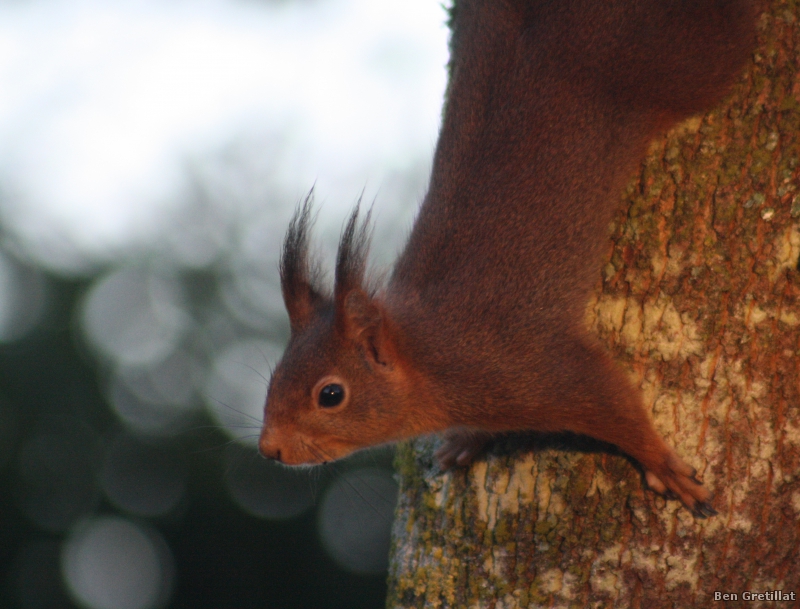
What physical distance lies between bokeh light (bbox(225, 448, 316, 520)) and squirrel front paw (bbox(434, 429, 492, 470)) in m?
4.50

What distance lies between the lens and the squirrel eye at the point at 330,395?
2.62m

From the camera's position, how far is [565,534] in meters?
2.19

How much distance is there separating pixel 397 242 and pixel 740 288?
141cm

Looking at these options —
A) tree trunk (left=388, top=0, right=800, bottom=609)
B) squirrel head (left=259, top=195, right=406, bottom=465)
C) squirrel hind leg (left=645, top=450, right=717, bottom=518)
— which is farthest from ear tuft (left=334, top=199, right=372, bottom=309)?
squirrel hind leg (left=645, top=450, right=717, bottom=518)

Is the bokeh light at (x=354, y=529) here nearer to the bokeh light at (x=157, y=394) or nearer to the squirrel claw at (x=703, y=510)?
the bokeh light at (x=157, y=394)

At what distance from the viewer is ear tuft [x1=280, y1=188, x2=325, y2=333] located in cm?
273

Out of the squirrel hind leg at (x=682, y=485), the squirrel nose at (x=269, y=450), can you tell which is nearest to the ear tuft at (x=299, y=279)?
the squirrel nose at (x=269, y=450)

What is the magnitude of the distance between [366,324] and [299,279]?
0.40 meters

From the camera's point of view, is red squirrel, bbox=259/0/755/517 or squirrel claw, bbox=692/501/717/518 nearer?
squirrel claw, bbox=692/501/717/518

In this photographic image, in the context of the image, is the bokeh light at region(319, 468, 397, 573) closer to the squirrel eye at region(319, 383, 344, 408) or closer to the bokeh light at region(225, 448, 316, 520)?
the bokeh light at region(225, 448, 316, 520)

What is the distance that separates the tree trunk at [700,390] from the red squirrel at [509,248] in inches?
6.9

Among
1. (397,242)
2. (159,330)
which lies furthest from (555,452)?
(159,330)

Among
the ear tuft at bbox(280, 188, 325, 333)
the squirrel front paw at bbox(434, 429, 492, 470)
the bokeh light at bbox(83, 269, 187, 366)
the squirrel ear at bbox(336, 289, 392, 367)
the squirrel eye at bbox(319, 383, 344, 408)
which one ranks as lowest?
the squirrel front paw at bbox(434, 429, 492, 470)

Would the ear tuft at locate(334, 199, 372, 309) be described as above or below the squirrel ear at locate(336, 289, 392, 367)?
above
